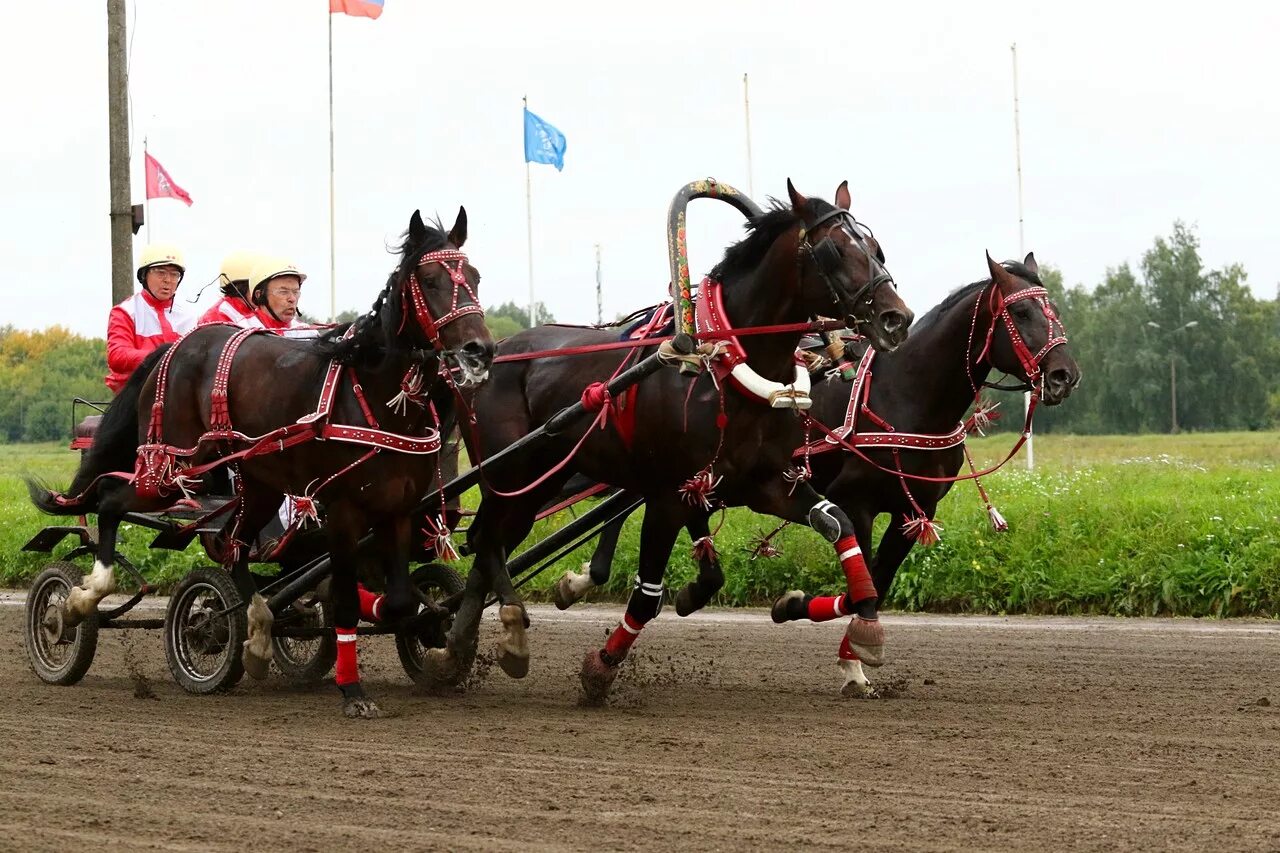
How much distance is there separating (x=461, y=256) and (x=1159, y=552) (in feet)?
22.3

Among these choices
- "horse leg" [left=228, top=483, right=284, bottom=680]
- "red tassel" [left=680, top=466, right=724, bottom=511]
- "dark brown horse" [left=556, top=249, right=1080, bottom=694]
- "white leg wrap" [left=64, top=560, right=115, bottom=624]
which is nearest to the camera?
"red tassel" [left=680, top=466, right=724, bottom=511]

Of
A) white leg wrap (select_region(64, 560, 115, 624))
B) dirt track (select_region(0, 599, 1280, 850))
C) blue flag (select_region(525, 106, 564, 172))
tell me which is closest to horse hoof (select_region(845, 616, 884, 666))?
dirt track (select_region(0, 599, 1280, 850))

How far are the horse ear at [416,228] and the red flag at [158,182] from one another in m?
11.8

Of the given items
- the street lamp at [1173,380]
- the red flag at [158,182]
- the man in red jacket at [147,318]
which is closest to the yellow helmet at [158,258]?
the man in red jacket at [147,318]

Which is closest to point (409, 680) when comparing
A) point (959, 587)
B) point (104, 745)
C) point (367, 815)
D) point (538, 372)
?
point (538, 372)

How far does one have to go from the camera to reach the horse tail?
8.59 m

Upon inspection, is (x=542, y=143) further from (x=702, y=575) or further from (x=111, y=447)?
(x=702, y=575)

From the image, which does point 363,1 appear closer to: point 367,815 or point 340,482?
point 340,482

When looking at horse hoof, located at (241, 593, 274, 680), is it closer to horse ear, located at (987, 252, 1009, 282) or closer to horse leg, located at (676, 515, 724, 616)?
horse leg, located at (676, 515, 724, 616)

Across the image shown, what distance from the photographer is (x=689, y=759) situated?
20.0 ft

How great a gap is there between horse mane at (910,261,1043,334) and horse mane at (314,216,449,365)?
2.63 meters

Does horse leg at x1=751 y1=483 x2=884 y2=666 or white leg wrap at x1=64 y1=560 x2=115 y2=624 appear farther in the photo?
white leg wrap at x1=64 y1=560 x2=115 y2=624

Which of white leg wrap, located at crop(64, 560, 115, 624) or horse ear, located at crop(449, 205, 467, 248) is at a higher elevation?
horse ear, located at crop(449, 205, 467, 248)

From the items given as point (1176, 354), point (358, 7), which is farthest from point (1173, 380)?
point (358, 7)
